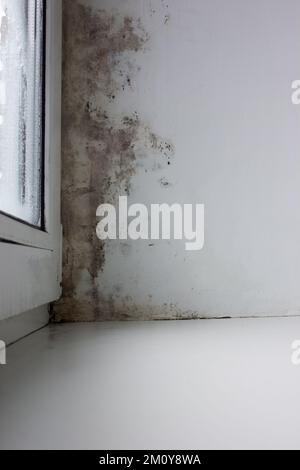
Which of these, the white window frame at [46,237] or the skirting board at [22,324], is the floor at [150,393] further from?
the white window frame at [46,237]

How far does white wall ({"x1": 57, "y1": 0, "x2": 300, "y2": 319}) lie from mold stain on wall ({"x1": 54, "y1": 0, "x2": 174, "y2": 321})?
12 mm

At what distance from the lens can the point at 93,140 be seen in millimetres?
2096

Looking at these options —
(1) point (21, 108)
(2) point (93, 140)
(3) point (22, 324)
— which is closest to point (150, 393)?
(3) point (22, 324)

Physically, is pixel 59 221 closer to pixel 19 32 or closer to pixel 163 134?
pixel 163 134

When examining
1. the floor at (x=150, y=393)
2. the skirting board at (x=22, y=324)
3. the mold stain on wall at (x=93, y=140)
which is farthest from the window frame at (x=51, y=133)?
the floor at (x=150, y=393)

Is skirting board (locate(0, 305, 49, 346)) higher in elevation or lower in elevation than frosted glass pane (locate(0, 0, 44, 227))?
lower

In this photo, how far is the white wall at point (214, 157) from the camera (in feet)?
6.82

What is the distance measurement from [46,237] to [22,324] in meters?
0.33

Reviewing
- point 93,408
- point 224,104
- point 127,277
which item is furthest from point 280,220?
point 93,408

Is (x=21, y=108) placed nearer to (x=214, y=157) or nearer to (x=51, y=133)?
(x=51, y=133)

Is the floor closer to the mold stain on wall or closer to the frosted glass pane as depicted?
the frosted glass pane

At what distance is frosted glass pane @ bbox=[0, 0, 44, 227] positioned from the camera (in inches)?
50.7

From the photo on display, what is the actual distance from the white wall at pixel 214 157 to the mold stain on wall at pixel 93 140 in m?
0.01

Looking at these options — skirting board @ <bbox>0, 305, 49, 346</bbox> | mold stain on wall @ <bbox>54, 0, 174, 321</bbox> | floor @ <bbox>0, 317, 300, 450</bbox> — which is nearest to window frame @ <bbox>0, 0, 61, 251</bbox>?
mold stain on wall @ <bbox>54, 0, 174, 321</bbox>
